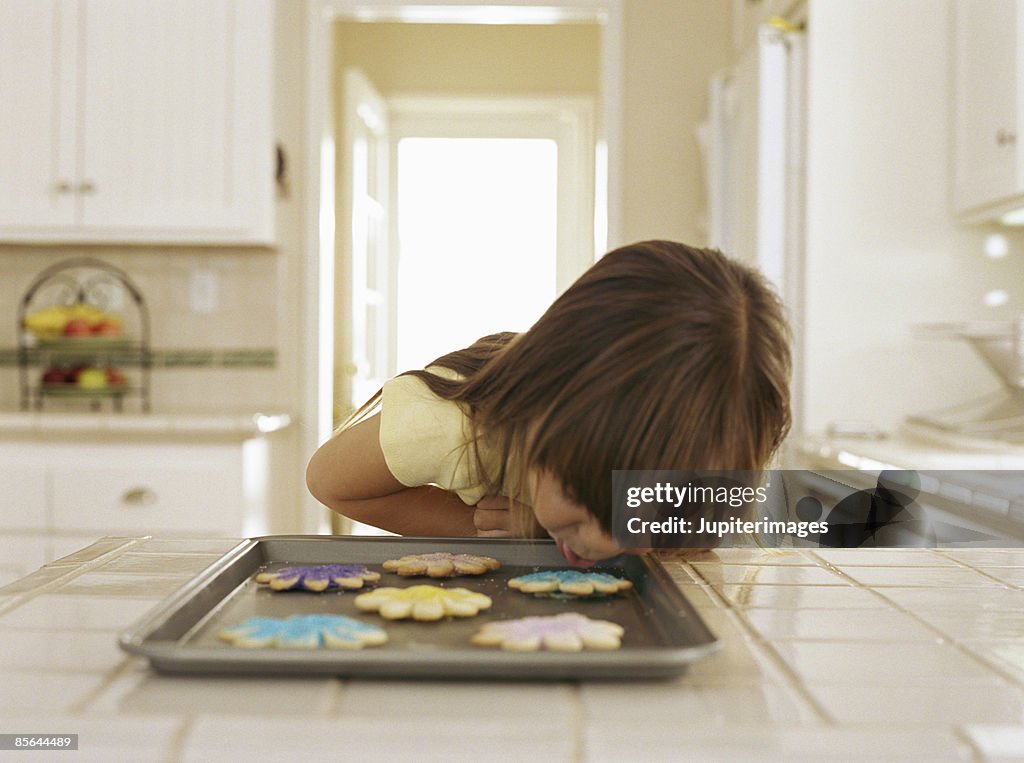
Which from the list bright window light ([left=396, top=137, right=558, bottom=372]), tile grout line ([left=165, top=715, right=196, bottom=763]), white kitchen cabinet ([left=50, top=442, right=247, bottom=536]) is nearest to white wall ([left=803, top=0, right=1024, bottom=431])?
white kitchen cabinet ([left=50, top=442, right=247, bottom=536])

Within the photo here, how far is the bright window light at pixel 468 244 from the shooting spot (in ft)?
16.9

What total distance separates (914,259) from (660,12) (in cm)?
126

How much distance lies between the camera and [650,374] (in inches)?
26.2

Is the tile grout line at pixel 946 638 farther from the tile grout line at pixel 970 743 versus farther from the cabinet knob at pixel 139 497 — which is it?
the cabinet knob at pixel 139 497

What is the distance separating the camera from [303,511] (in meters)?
3.22

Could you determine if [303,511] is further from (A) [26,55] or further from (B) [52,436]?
(A) [26,55]

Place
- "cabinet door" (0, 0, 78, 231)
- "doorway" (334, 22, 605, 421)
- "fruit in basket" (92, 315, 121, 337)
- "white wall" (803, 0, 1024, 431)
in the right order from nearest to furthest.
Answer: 1. "white wall" (803, 0, 1024, 431)
2. "cabinet door" (0, 0, 78, 231)
3. "fruit in basket" (92, 315, 121, 337)
4. "doorway" (334, 22, 605, 421)

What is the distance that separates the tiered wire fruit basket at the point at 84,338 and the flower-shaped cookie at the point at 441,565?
7.78 ft

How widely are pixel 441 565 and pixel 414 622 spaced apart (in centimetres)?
13

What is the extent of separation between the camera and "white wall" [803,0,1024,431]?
2416 millimetres

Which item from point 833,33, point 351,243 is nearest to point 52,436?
point 351,243

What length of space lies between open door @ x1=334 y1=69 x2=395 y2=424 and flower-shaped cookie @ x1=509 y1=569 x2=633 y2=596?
9.57ft

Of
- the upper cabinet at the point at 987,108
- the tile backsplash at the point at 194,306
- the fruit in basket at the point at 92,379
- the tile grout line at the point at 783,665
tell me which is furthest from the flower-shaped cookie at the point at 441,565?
the tile backsplash at the point at 194,306

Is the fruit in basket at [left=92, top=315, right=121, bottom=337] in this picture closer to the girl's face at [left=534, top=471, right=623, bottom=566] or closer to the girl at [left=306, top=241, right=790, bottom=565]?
the girl at [left=306, top=241, right=790, bottom=565]
